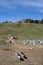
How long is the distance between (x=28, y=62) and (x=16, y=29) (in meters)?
34.3

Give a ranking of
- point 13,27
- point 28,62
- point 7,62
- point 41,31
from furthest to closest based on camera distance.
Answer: point 13,27, point 41,31, point 28,62, point 7,62

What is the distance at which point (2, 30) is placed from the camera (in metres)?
49.6

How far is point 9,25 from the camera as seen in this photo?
2130 inches

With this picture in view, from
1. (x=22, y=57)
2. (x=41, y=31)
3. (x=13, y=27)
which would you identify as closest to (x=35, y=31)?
(x=41, y=31)

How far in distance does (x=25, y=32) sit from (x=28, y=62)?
30.4m

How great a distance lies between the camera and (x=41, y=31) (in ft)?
163

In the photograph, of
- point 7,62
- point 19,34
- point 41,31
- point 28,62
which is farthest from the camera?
point 41,31

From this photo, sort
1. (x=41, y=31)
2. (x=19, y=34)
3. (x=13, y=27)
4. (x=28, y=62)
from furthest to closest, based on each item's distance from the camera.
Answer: (x=13, y=27)
(x=41, y=31)
(x=19, y=34)
(x=28, y=62)

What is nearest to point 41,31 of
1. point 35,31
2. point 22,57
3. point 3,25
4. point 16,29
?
point 35,31

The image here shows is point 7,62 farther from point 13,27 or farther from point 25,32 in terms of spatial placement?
point 13,27

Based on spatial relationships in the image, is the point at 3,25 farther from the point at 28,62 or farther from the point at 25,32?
the point at 28,62

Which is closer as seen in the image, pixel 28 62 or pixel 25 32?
pixel 28 62

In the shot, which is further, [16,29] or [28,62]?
[16,29]

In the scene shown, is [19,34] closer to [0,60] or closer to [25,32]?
[25,32]
